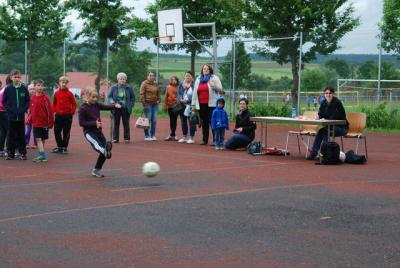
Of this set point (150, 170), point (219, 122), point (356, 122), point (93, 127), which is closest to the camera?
point (150, 170)

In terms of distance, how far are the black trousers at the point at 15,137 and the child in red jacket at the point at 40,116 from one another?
31 centimetres

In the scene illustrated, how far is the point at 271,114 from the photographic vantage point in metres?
27.4

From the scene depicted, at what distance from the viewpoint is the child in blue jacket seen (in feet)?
57.2

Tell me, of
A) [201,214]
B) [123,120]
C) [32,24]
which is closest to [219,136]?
[123,120]

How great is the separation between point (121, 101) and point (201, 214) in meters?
10.9

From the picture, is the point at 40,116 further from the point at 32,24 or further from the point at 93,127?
the point at 32,24

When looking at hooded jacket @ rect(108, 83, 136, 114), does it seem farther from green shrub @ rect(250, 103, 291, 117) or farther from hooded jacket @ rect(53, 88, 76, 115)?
green shrub @ rect(250, 103, 291, 117)

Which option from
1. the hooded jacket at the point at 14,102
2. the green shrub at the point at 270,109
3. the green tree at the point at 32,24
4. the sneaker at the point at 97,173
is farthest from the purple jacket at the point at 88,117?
the green tree at the point at 32,24

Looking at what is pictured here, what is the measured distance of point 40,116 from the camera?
592 inches

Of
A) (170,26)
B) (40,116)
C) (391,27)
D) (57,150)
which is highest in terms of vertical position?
(391,27)

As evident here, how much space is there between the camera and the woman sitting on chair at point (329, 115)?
15.1m

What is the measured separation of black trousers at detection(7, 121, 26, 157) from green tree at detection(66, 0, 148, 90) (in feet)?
73.8

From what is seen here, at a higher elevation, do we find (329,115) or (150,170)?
(329,115)

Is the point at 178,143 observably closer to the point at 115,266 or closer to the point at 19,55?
the point at 115,266
